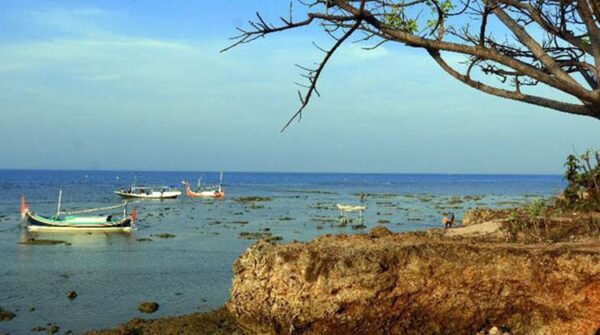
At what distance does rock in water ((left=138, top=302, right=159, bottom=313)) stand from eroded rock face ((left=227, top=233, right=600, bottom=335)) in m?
6.26

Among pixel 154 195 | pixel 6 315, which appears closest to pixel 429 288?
pixel 6 315

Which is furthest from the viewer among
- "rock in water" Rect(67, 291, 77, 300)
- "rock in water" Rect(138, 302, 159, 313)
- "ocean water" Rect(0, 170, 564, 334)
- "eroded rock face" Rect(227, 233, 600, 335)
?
"rock in water" Rect(67, 291, 77, 300)

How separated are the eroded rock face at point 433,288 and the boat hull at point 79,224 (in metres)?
27.8

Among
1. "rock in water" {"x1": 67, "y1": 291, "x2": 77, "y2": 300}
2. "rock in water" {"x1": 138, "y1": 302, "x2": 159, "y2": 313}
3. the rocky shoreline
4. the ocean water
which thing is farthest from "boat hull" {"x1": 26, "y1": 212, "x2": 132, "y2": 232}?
the rocky shoreline

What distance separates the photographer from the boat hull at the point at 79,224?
3647cm

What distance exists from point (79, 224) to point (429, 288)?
1206 inches

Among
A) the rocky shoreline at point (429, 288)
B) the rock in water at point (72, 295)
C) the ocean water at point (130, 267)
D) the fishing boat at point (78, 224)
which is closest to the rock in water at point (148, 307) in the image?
the ocean water at point (130, 267)

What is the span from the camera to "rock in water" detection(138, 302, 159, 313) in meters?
15.9

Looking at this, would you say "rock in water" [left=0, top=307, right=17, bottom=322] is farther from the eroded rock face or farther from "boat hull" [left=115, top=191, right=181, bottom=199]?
"boat hull" [left=115, top=191, right=181, bottom=199]

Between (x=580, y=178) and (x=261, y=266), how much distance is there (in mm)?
11532

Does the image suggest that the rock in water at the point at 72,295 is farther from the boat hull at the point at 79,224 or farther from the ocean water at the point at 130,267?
the boat hull at the point at 79,224

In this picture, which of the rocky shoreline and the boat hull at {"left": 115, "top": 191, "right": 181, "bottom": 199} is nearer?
the rocky shoreline

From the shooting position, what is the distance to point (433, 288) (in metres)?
9.61

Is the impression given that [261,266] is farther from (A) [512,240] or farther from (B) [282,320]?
(A) [512,240]
